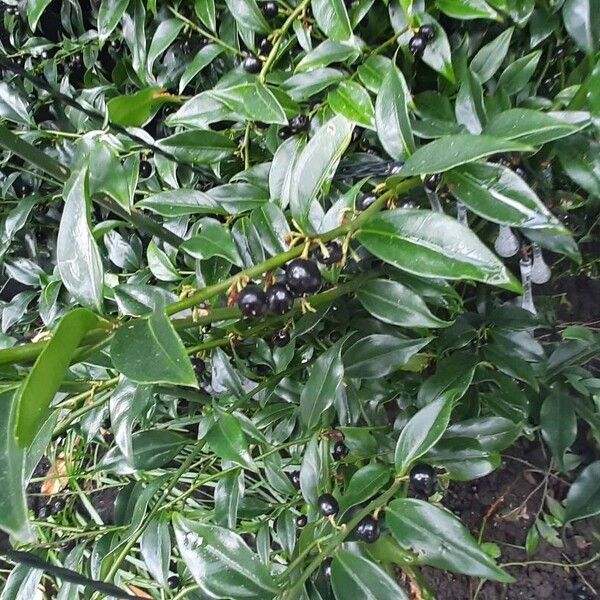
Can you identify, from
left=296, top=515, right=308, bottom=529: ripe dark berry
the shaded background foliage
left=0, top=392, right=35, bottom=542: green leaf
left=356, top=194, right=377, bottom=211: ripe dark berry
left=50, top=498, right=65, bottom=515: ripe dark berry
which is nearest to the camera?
left=0, top=392, right=35, bottom=542: green leaf

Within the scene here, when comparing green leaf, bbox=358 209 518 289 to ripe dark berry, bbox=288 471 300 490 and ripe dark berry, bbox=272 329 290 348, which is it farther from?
ripe dark berry, bbox=288 471 300 490

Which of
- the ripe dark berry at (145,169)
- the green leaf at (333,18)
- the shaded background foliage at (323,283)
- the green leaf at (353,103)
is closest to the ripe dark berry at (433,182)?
the shaded background foliage at (323,283)

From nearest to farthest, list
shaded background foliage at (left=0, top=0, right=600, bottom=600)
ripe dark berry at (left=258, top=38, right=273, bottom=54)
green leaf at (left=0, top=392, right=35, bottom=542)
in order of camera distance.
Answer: green leaf at (left=0, top=392, right=35, bottom=542)
shaded background foliage at (left=0, top=0, right=600, bottom=600)
ripe dark berry at (left=258, top=38, right=273, bottom=54)

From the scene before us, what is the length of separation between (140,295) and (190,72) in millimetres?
320

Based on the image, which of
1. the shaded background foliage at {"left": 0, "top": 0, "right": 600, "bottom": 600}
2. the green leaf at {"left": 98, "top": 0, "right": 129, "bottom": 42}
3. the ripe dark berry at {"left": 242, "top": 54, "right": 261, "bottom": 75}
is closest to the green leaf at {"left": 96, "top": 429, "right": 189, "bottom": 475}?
the shaded background foliage at {"left": 0, "top": 0, "right": 600, "bottom": 600}

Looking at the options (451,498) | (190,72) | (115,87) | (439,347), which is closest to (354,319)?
(439,347)

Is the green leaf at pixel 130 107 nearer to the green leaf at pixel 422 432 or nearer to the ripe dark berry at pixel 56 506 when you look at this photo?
the green leaf at pixel 422 432

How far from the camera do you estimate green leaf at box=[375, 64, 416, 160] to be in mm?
409

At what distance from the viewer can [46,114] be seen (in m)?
1.01

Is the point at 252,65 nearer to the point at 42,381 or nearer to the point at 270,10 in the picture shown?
the point at 270,10

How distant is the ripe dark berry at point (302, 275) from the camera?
1.20 feet

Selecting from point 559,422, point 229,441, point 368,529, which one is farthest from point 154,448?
point 559,422

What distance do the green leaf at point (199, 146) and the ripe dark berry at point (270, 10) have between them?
15 cm

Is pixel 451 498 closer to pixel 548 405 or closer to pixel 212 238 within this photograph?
pixel 548 405
